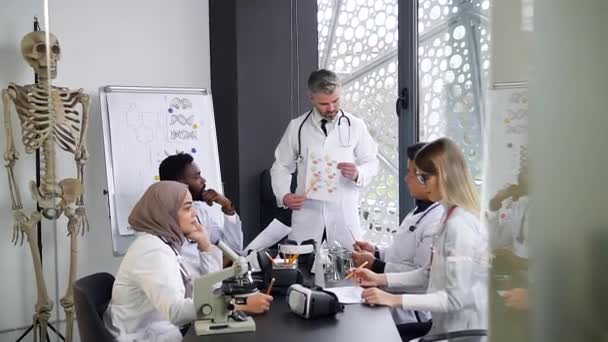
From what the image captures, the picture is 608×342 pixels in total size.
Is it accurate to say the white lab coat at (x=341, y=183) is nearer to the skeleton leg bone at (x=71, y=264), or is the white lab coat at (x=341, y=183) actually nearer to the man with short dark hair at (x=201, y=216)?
the man with short dark hair at (x=201, y=216)

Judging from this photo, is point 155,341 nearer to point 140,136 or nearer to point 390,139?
point 140,136

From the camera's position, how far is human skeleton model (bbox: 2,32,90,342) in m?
3.73

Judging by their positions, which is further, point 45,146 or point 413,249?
point 45,146

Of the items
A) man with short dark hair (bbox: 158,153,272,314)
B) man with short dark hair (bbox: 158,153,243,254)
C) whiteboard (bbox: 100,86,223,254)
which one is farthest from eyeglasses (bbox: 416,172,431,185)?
whiteboard (bbox: 100,86,223,254)

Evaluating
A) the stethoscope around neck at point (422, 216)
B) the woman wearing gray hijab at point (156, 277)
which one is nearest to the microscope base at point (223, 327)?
the woman wearing gray hijab at point (156, 277)

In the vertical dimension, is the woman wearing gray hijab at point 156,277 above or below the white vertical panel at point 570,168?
below

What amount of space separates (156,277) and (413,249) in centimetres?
123

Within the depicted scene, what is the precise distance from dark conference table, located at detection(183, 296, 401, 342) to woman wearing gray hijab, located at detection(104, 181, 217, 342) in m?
0.17

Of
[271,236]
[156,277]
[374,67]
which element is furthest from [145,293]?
[374,67]

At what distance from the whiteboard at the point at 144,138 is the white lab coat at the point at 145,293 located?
1547 millimetres

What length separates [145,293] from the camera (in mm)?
2209

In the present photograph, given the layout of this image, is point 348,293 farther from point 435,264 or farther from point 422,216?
point 422,216

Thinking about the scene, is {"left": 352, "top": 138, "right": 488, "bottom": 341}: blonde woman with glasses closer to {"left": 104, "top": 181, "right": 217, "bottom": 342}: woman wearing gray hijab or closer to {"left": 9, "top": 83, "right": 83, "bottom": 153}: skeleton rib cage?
{"left": 104, "top": 181, "right": 217, "bottom": 342}: woman wearing gray hijab

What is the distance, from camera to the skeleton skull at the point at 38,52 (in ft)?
12.3
